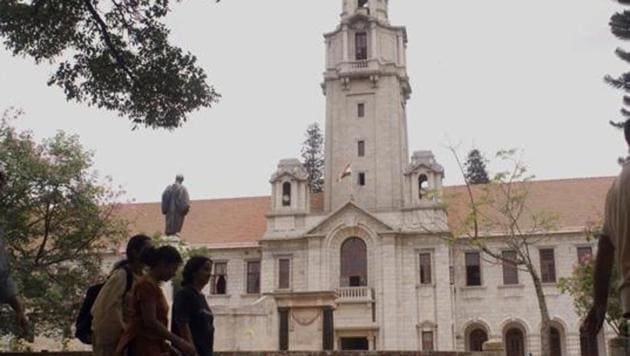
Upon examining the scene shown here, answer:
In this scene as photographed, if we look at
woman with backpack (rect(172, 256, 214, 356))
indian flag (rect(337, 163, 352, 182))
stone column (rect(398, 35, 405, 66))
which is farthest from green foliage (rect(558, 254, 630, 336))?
woman with backpack (rect(172, 256, 214, 356))

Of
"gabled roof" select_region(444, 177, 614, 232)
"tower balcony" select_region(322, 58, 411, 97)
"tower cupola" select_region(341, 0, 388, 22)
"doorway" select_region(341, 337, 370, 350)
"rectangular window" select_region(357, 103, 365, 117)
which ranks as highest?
"tower cupola" select_region(341, 0, 388, 22)

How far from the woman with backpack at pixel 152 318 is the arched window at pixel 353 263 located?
1186 inches

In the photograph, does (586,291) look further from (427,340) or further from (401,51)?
(401,51)

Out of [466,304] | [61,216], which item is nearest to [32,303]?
[61,216]

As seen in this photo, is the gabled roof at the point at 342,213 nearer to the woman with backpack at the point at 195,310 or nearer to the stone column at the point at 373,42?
the stone column at the point at 373,42

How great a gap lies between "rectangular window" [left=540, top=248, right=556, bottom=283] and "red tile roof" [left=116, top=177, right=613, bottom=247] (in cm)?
148

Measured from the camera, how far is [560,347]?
34031mm

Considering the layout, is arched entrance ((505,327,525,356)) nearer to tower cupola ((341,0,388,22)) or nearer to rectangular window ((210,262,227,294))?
rectangular window ((210,262,227,294))

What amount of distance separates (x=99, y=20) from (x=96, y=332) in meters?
5.32

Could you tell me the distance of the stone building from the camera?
111 ft

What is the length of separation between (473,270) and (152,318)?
32.4 meters

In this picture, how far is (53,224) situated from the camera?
2378cm

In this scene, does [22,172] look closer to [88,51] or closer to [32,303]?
[32,303]

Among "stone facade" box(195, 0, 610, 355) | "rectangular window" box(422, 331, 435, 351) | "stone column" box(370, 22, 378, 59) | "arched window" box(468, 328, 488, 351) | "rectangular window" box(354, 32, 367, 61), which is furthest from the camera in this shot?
"rectangular window" box(354, 32, 367, 61)
